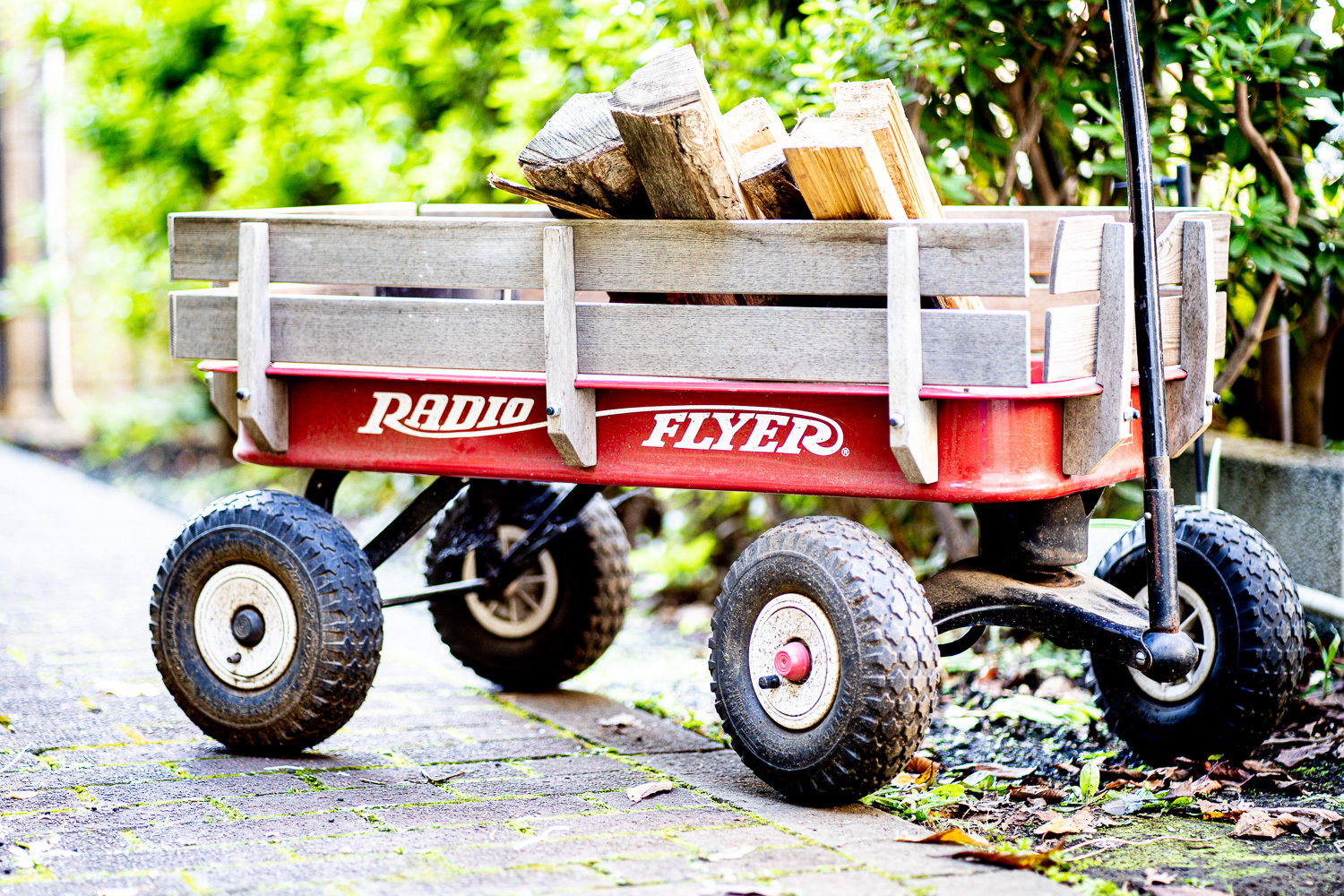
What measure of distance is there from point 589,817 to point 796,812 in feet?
1.49

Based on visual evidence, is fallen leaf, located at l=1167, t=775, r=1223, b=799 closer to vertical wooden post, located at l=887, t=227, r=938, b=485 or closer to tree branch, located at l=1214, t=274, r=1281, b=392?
vertical wooden post, located at l=887, t=227, r=938, b=485

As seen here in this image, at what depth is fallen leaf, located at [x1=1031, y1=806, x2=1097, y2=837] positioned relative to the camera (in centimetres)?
304

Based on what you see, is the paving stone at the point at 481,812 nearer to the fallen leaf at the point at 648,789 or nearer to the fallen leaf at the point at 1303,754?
the fallen leaf at the point at 648,789

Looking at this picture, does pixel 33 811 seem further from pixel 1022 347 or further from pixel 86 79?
pixel 86 79

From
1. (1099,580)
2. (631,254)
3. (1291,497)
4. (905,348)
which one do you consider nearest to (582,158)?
(631,254)

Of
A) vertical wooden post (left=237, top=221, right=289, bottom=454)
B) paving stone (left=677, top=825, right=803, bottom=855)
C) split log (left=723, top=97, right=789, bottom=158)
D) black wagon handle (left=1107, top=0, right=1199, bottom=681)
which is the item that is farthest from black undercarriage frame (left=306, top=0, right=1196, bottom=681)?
vertical wooden post (left=237, top=221, right=289, bottom=454)

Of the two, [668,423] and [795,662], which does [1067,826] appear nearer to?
[795,662]

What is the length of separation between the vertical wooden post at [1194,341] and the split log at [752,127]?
101 cm

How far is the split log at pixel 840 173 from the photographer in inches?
117

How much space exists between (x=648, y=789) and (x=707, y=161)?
1.45 metres

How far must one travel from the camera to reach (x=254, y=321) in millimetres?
3531

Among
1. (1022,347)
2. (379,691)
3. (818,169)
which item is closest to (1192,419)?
(1022,347)

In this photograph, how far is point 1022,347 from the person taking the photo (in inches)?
112

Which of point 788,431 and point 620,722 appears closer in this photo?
point 788,431
